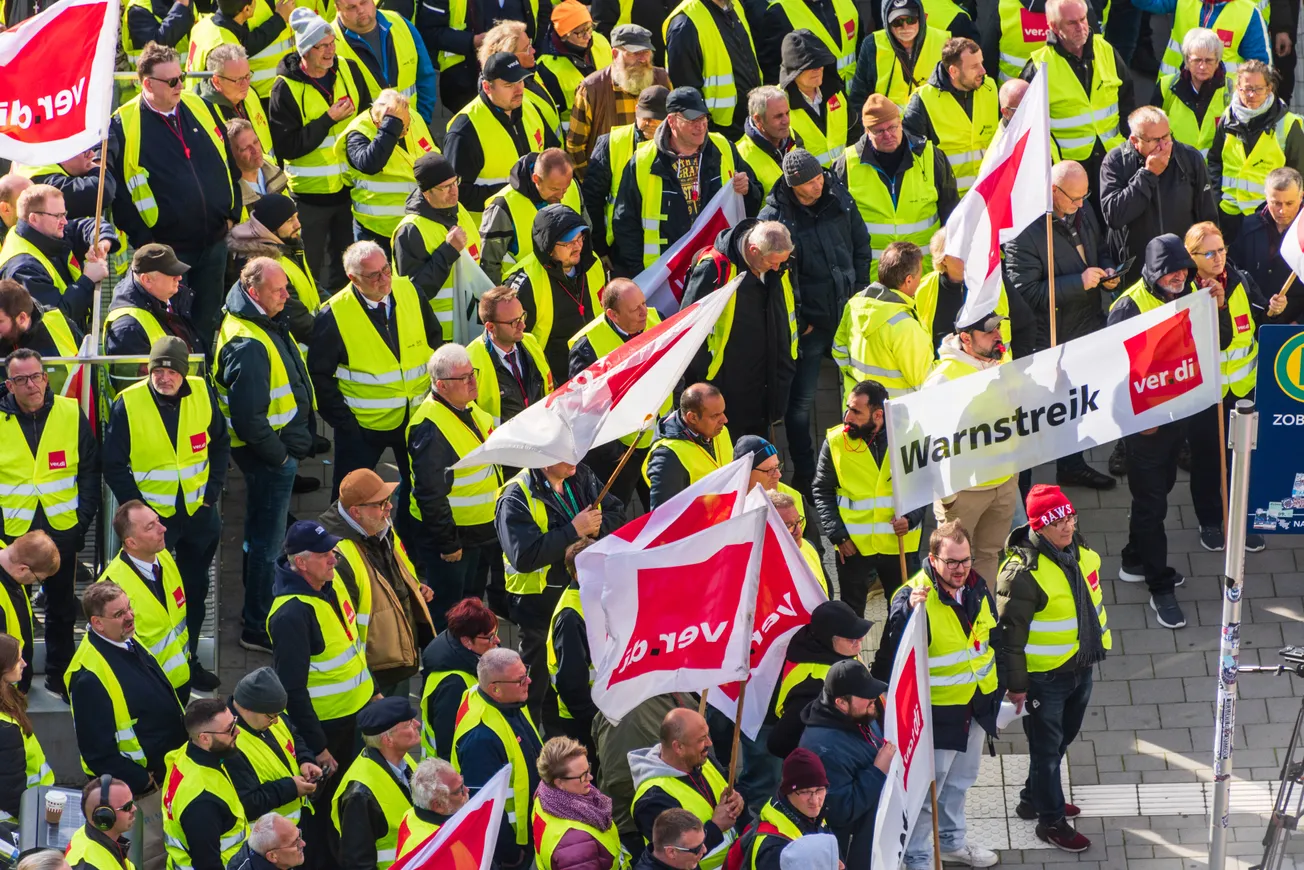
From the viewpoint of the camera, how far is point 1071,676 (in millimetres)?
11703

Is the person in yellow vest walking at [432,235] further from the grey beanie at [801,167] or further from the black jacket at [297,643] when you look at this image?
the black jacket at [297,643]

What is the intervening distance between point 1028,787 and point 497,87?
17.2ft

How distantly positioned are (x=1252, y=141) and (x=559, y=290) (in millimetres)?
4649

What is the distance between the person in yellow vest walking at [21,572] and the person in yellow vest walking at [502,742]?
2179 millimetres

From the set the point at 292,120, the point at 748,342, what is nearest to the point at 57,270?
the point at 292,120

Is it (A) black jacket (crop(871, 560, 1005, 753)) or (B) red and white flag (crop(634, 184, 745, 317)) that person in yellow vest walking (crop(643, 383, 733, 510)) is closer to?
(A) black jacket (crop(871, 560, 1005, 753))

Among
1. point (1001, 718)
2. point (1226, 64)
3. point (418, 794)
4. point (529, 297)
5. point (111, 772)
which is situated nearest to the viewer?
point (418, 794)

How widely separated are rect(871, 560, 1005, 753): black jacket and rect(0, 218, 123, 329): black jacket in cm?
483

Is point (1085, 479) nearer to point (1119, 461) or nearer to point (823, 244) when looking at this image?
point (1119, 461)

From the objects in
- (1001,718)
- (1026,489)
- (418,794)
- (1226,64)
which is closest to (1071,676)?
(1001,718)

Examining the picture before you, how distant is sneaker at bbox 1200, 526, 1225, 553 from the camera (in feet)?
45.9

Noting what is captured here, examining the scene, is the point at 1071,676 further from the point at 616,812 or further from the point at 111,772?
the point at 111,772

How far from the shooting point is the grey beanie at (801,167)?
521 inches

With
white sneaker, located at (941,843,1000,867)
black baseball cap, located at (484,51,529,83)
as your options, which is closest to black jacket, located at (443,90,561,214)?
black baseball cap, located at (484,51,529,83)
